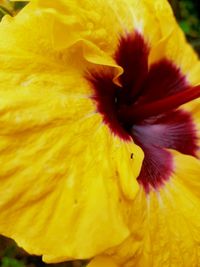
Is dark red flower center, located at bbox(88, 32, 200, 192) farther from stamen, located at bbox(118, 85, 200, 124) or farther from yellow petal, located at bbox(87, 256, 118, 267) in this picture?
yellow petal, located at bbox(87, 256, 118, 267)

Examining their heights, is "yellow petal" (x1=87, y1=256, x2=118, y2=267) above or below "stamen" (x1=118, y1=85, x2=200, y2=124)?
below

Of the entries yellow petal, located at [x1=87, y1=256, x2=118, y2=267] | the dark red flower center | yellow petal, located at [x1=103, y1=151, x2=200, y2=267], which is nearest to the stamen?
the dark red flower center

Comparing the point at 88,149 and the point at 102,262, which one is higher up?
the point at 88,149

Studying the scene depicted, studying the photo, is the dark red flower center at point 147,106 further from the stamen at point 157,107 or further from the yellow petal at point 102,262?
the yellow petal at point 102,262

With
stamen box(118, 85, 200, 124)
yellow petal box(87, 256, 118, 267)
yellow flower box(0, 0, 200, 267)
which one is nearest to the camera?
yellow flower box(0, 0, 200, 267)

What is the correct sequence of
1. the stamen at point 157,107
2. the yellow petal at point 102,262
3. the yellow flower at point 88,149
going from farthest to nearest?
the stamen at point 157,107
the yellow petal at point 102,262
the yellow flower at point 88,149

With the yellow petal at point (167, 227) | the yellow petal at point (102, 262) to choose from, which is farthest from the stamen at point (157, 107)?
the yellow petal at point (102, 262)

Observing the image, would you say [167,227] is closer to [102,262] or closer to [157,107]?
[102,262]

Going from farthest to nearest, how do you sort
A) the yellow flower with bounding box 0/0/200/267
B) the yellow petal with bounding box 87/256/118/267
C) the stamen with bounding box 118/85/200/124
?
1. the stamen with bounding box 118/85/200/124
2. the yellow petal with bounding box 87/256/118/267
3. the yellow flower with bounding box 0/0/200/267

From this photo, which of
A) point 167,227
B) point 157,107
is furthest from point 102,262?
point 157,107
